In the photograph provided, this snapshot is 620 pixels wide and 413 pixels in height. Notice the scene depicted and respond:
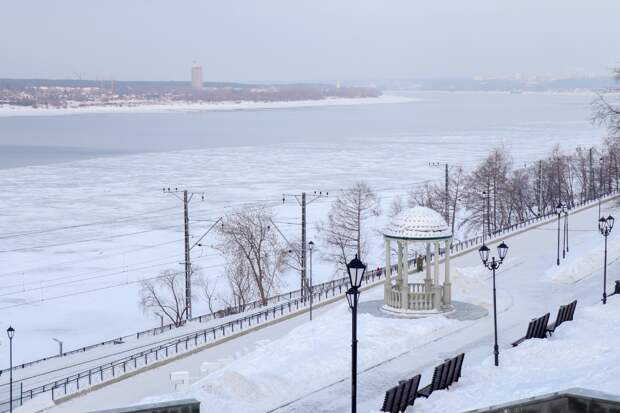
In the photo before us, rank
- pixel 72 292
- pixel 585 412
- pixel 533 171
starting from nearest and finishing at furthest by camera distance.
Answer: pixel 585 412 < pixel 72 292 < pixel 533 171

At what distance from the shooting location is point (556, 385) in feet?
49.9

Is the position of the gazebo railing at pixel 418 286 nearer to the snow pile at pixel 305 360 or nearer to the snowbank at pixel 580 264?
the snow pile at pixel 305 360

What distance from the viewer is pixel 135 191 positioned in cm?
6228

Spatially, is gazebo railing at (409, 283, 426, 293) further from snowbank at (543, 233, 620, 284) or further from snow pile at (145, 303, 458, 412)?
snowbank at (543, 233, 620, 284)

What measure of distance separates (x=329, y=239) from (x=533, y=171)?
25.8 m

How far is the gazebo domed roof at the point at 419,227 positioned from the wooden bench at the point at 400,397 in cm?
859

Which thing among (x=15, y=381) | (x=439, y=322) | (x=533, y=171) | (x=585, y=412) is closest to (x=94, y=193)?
(x=533, y=171)

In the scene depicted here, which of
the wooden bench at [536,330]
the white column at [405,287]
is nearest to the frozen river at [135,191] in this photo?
the white column at [405,287]

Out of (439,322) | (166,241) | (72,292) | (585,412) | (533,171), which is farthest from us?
(533,171)

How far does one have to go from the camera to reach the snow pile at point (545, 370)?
15094 millimetres

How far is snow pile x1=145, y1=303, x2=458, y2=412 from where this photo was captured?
17359 mm

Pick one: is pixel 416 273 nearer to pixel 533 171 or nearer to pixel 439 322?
pixel 439 322

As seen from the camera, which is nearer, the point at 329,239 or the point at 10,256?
the point at 10,256

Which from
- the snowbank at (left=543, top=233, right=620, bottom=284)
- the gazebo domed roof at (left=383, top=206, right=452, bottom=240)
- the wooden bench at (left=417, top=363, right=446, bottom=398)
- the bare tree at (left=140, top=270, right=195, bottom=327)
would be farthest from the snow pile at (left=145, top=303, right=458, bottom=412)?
the bare tree at (left=140, top=270, right=195, bottom=327)
